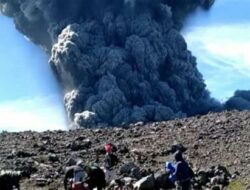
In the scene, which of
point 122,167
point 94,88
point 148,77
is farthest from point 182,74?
point 122,167

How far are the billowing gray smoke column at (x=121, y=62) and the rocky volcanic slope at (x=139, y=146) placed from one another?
25.6m

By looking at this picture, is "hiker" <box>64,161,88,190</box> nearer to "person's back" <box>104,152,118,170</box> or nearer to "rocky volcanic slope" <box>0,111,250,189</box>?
"rocky volcanic slope" <box>0,111,250,189</box>

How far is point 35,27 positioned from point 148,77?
22.2 metres

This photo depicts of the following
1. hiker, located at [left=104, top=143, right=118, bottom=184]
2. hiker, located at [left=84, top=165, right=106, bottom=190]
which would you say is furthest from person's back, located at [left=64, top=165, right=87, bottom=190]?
hiker, located at [left=104, top=143, right=118, bottom=184]

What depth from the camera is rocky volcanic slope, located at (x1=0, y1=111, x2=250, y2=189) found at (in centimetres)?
2791

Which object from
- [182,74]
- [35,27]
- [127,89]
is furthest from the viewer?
[35,27]

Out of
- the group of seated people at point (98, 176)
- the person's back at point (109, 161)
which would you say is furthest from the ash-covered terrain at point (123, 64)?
the group of seated people at point (98, 176)

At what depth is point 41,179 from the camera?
26.2 m

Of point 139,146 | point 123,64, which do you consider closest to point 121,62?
point 123,64

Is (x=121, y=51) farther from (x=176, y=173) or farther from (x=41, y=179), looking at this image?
(x=176, y=173)

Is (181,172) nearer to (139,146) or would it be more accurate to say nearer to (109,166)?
(109,166)

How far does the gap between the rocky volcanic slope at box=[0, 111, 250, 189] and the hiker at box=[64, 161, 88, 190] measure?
299cm

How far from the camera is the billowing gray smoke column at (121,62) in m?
69.0

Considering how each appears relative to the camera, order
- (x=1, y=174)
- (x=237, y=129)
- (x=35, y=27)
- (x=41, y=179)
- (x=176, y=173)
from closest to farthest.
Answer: (x=176, y=173) < (x=1, y=174) < (x=41, y=179) < (x=237, y=129) < (x=35, y=27)
